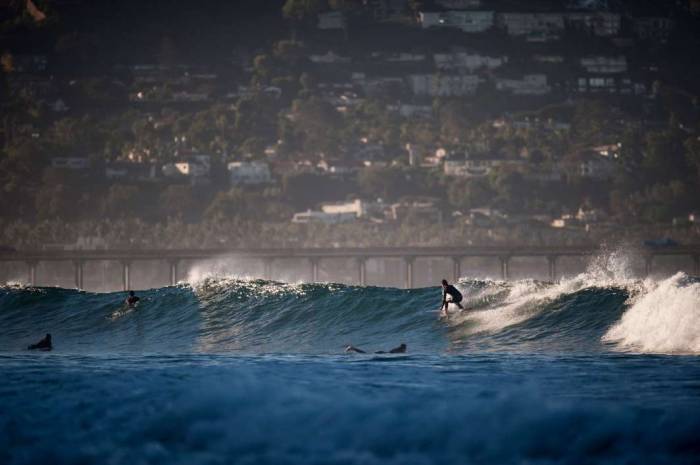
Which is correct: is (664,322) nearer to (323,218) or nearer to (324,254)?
(324,254)

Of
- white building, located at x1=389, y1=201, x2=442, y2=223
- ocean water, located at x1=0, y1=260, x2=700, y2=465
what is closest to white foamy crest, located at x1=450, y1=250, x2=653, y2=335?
ocean water, located at x1=0, y1=260, x2=700, y2=465

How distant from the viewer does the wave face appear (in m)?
30.2

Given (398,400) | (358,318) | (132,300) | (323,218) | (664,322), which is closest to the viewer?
(398,400)

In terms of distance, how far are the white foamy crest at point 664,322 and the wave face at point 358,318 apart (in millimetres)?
35

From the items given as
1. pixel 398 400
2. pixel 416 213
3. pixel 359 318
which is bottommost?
pixel 398 400

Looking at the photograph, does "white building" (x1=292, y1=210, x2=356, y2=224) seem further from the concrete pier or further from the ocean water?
the ocean water

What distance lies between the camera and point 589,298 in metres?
36.5

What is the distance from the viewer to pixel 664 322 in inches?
1120

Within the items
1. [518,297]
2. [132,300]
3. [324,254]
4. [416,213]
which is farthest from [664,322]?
[416,213]

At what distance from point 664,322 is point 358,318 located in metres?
13.7

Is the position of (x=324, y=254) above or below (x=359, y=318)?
above

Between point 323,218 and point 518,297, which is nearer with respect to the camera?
point 518,297

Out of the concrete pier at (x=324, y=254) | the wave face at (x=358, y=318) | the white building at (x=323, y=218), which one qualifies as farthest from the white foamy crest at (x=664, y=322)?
the white building at (x=323, y=218)

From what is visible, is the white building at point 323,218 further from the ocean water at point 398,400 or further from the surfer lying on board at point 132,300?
the ocean water at point 398,400
